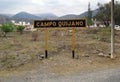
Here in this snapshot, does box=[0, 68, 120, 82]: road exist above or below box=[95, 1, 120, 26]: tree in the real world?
below

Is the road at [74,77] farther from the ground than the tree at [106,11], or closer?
closer

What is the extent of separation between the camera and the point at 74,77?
985 cm

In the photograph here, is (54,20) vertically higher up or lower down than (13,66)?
higher up

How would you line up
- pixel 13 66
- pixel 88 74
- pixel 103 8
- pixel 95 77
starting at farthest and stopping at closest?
pixel 103 8 → pixel 13 66 → pixel 88 74 → pixel 95 77

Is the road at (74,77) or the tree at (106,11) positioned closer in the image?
the road at (74,77)

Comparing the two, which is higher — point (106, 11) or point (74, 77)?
point (106, 11)

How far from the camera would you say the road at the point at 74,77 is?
9.36 metres

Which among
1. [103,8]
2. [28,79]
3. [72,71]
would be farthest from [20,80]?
[103,8]

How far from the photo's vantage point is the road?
9359mm

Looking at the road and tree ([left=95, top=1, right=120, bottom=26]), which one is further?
tree ([left=95, top=1, right=120, bottom=26])

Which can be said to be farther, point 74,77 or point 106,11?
point 106,11

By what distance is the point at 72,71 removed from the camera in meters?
11.0

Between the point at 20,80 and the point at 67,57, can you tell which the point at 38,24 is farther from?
the point at 20,80

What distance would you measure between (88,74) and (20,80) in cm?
250
